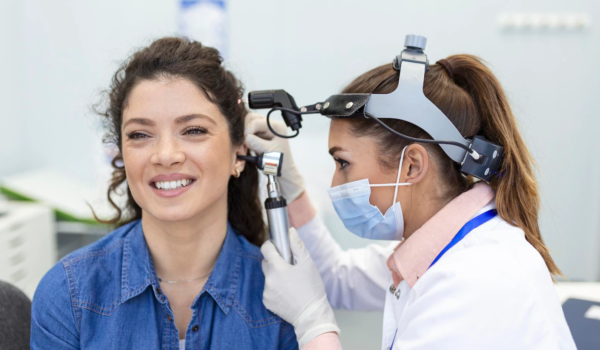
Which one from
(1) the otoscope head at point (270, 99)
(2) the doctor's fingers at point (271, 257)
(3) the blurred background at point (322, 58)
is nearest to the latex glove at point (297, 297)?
(2) the doctor's fingers at point (271, 257)

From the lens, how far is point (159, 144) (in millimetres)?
1107

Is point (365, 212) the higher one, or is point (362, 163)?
point (362, 163)

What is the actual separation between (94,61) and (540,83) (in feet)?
6.92

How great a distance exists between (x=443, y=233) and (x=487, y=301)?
0.22 metres

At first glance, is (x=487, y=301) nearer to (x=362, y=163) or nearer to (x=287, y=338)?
(x=362, y=163)

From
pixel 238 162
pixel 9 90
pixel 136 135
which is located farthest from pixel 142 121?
pixel 9 90

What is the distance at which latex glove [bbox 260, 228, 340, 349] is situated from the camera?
1143mm

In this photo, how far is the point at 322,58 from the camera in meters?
2.23

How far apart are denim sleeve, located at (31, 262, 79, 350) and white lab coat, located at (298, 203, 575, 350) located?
2.34 feet

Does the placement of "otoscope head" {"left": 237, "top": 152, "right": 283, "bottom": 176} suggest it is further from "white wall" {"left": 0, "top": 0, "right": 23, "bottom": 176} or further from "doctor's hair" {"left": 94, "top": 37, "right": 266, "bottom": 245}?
"white wall" {"left": 0, "top": 0, "right": 23, "bottom": 176}

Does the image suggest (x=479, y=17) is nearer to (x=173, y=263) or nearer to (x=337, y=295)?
(x=337, y=295)

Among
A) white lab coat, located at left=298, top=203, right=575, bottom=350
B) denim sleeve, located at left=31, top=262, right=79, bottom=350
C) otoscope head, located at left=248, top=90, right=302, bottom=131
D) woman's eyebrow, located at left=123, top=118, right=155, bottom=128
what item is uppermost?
otoscope head, located at left=248, top=90, right=302, bottom=131

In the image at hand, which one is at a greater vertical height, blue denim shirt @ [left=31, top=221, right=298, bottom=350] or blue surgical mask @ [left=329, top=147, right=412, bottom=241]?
blue surgical mask @ [left=329, top=147, right=412, bottom=241]

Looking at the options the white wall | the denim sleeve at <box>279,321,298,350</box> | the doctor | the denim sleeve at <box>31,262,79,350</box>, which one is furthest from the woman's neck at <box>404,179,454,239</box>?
the white wall
